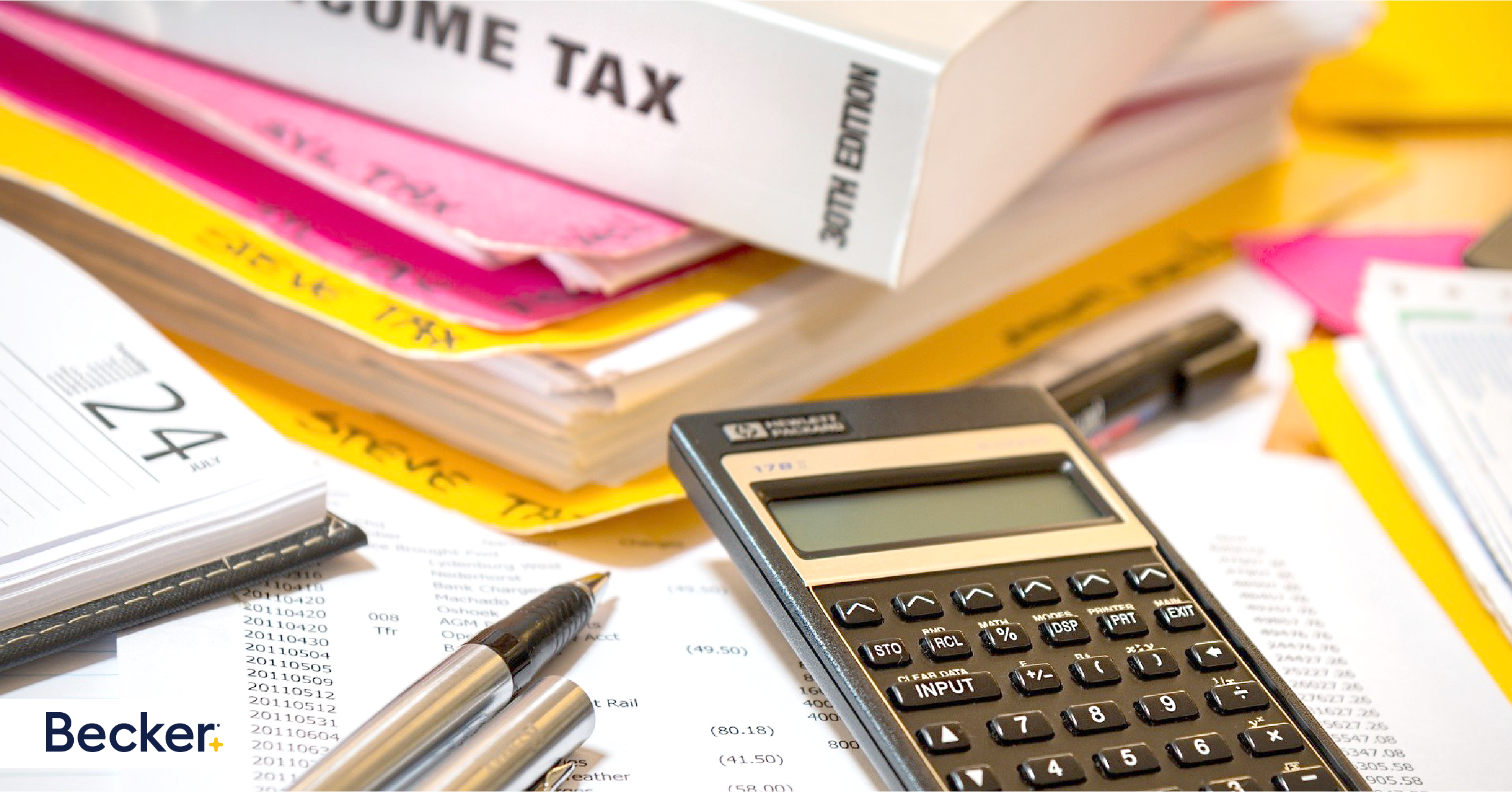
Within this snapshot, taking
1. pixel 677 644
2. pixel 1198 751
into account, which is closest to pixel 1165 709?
pixel 1198 751

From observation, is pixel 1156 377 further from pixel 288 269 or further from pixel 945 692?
pixel 288 269

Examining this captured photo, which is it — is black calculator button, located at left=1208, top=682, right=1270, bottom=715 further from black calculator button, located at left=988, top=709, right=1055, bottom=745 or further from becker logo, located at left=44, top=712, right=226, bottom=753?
becker logo, located at left=44, top=712, right=226, bottom=753

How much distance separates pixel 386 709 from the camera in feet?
1.11

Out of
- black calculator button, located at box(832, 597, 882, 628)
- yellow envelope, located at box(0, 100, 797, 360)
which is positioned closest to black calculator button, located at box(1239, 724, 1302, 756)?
black calculator button, located at box(832, 597, 882, 628)

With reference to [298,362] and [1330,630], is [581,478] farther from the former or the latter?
[1330,630]

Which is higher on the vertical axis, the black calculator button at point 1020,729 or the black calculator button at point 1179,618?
the black calculator button at point 1020,729

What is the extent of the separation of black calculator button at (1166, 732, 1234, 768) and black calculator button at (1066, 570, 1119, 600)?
0.18 feet

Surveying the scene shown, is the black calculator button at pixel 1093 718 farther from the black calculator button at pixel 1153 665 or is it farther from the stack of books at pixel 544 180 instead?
the stack of books at pixel 544 180

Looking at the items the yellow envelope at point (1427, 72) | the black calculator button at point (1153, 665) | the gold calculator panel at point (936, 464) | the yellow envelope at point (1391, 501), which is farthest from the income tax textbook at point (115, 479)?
the yellow envelope at point (1427, 72)

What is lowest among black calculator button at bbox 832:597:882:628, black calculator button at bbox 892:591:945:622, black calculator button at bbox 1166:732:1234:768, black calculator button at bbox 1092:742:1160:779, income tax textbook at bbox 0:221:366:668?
black calculator button at bbox 1166:732:1234:768

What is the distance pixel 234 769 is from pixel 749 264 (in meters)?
0.27

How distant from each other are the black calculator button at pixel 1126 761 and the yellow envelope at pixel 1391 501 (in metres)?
0.16

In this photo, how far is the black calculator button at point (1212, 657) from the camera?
1.28 ft

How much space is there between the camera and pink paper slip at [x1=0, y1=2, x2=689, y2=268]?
482 mm
